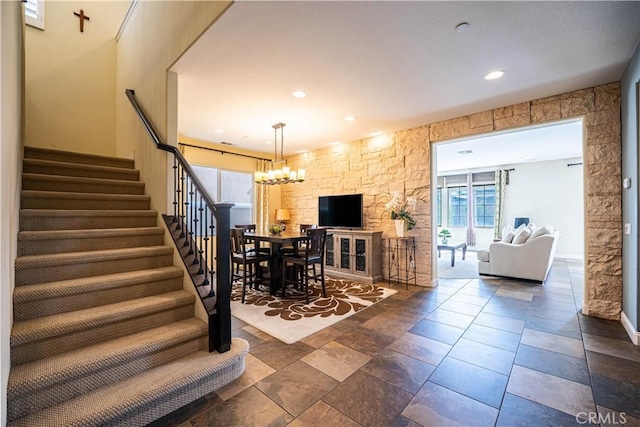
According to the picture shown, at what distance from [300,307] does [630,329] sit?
3357 millimetres

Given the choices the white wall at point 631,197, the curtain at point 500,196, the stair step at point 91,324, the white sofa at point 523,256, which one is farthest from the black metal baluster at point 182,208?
the curtain at point 500,196

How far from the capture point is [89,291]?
6.50 ft

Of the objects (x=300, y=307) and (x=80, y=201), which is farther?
(x=300, y=307)

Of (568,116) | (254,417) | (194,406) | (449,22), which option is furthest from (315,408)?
(568,116)

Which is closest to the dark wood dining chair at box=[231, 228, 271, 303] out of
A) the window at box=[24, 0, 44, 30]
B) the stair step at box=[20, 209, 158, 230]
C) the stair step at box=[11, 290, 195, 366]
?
the stair step at box=[20, 209, 158, 230]

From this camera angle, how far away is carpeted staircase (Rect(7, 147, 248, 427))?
1.51m

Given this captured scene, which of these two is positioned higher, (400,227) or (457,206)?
(457,206)

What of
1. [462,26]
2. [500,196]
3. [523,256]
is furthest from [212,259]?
[500,196]

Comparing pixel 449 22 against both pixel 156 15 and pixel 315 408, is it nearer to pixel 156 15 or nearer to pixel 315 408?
pixel 315 408

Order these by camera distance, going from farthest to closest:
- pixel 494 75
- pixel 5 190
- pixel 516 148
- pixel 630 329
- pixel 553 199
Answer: pixel 553 199
pixel 516 148
pixel 494 75
pixel 630 329
pixel 5 190

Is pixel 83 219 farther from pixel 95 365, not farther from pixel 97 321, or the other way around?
pixel 95 365

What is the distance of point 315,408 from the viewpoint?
1739 mm

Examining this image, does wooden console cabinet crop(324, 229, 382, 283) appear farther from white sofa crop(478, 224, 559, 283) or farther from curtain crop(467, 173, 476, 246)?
curtain crop(467, 173, 476, 246)

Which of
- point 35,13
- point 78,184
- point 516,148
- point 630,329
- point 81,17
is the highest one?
point 81,17
